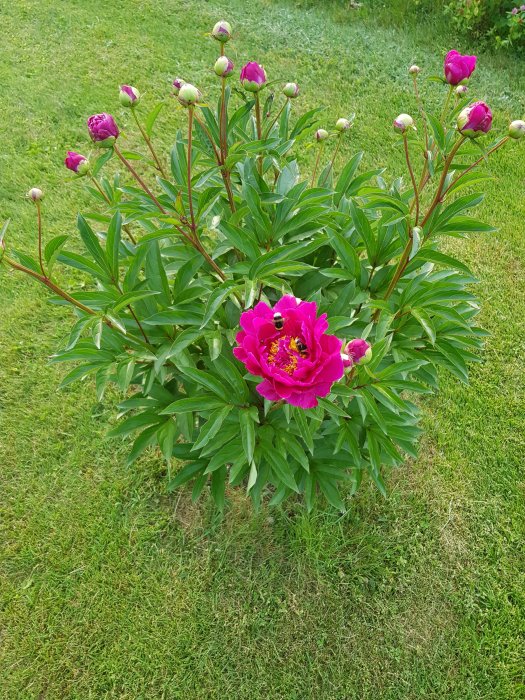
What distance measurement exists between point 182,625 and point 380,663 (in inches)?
27.5

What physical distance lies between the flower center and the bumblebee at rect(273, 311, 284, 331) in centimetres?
2

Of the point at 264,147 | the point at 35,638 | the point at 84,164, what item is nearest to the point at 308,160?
the point at 264,147

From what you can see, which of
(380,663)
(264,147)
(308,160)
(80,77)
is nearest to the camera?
(264,147)

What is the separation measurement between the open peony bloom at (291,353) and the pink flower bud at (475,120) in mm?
508

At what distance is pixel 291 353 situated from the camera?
1.06m

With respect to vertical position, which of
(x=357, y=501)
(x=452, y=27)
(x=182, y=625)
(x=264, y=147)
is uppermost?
(x=452, y=27)

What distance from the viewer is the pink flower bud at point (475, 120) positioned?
1.12 m

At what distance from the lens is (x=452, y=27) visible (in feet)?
14.7

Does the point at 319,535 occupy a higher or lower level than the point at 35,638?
higher

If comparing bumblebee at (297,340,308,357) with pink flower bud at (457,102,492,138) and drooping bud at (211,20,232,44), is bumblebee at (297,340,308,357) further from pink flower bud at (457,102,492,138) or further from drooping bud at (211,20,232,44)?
drooping bud at (211,20,232,44)

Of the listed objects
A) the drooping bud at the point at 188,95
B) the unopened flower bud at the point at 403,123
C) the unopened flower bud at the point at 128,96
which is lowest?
the unopened flower bud at the point at 128,96

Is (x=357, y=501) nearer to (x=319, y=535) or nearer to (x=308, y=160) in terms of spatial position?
(x=319, y=535)

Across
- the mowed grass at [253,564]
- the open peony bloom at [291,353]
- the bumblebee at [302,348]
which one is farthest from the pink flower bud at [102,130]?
the mowed grass at [253,564]

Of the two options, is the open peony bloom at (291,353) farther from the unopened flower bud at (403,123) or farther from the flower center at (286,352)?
the unopened flower bud at (403,123)
